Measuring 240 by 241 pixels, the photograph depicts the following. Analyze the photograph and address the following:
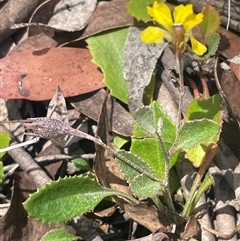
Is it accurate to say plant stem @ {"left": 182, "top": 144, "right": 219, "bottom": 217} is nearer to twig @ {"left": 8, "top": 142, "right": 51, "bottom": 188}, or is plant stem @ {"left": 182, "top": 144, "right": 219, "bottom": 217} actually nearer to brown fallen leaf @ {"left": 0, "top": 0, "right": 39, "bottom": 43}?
twig @ {"left": 8, "top": 142, "right": 51, "bottom": 188}

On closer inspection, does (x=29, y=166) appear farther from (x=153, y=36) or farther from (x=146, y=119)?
(x=153, y=36)

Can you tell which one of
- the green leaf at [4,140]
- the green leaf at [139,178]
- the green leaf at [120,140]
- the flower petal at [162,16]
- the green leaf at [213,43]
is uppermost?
the flower petal at [162,16]

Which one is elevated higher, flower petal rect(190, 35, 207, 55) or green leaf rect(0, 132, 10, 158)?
flower petal rect(190, 35, 207, 55)

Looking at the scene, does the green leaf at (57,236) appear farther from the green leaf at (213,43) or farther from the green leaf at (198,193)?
the green leaf at (213,43)

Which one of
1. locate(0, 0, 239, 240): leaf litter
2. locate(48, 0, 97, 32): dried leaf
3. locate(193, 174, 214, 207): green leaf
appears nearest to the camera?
locate(193, 174, 214, 207): green leaf

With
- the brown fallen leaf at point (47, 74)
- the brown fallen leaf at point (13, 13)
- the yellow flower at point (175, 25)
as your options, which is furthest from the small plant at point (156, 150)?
the brown fallen leaf at point (13, 13)

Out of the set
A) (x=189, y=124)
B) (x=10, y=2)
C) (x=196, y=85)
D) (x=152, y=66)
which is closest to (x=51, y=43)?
(x=10, y=2)

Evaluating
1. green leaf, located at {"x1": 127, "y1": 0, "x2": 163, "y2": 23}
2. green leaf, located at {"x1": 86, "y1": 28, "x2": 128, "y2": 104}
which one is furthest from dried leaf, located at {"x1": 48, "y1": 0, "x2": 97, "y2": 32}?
green leaf, located at {"x1": 127, "y1": 0, "x2": 163, "y2": 23}
